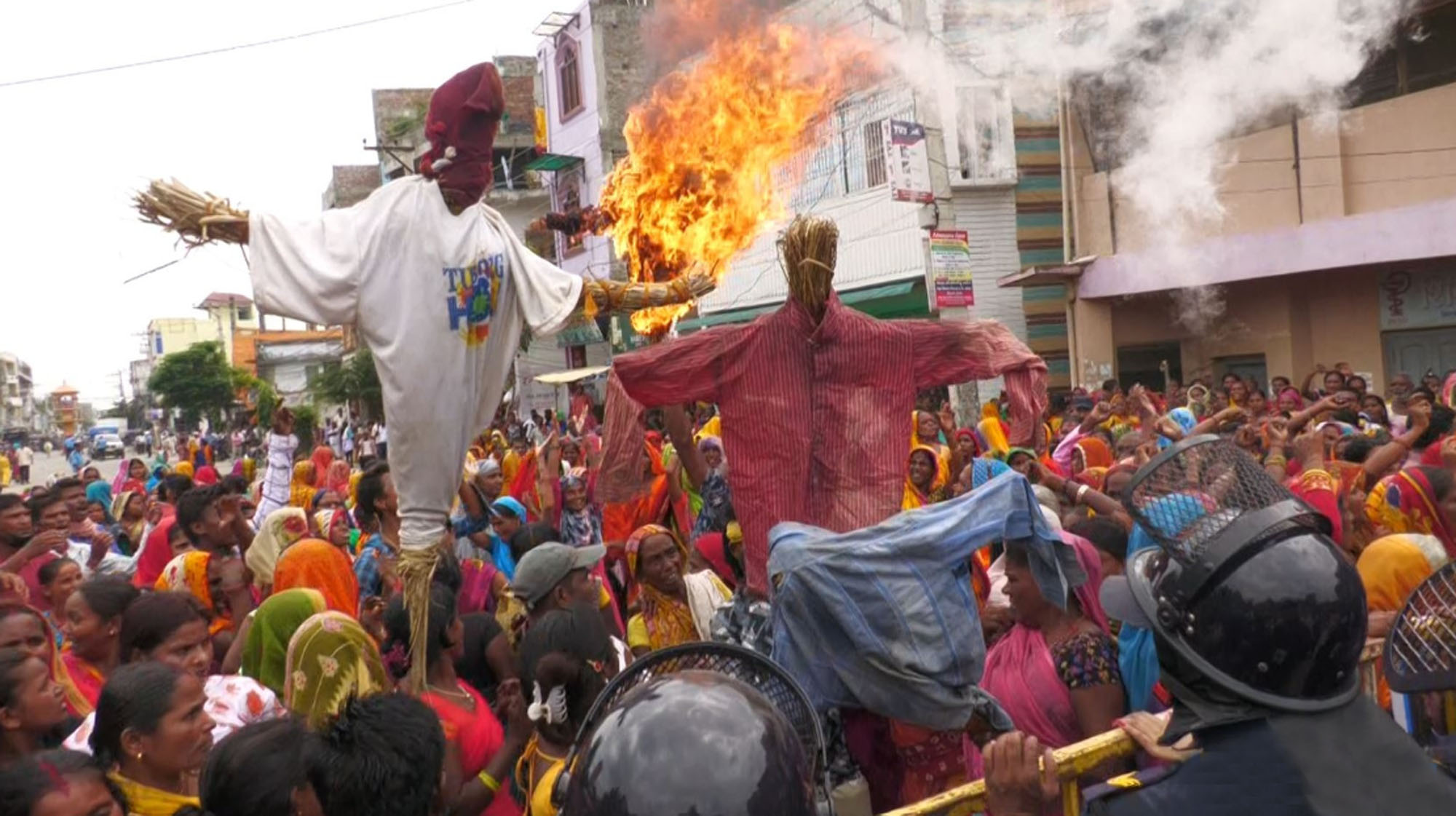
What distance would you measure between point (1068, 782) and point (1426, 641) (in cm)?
86

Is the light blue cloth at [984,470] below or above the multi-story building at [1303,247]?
below

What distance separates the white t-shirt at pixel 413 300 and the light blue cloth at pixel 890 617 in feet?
4.60

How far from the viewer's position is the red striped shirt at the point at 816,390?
338cm

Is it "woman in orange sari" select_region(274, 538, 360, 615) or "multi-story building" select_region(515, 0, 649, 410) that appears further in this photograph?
"multi-story building" select_region(515, 0, 649, 410)

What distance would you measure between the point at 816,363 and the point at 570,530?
15.3ft

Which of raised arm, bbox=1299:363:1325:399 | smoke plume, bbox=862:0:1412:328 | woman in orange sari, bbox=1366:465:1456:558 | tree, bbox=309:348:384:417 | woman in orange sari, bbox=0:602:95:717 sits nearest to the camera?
woman in orange sari, bbox=0:602:95:717

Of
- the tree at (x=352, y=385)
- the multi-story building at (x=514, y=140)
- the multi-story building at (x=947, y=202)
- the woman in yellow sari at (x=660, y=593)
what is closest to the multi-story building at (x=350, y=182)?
the multi-story building at (x=514, y=140)

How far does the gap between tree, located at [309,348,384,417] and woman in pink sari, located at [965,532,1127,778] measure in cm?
3149

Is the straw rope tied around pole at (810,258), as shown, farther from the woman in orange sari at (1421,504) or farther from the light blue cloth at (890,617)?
the woman in orange sari at (1421,504)

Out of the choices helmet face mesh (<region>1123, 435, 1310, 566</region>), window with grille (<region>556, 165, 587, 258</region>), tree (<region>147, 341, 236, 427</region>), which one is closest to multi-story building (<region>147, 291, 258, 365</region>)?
tree (<region>147, 341, 236, 427</region>)

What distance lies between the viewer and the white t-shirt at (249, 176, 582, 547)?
3445 mm

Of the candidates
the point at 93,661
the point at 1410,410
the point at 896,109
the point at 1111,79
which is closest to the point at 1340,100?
the point at 1111,79

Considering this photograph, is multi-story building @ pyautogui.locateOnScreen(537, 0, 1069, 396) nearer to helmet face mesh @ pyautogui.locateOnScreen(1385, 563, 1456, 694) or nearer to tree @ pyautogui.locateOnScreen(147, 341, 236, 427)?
helmet face mesh @ pyautogui.locateOnScreen(1385, 563, 1456, 694)

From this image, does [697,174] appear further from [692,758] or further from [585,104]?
[585,104]
